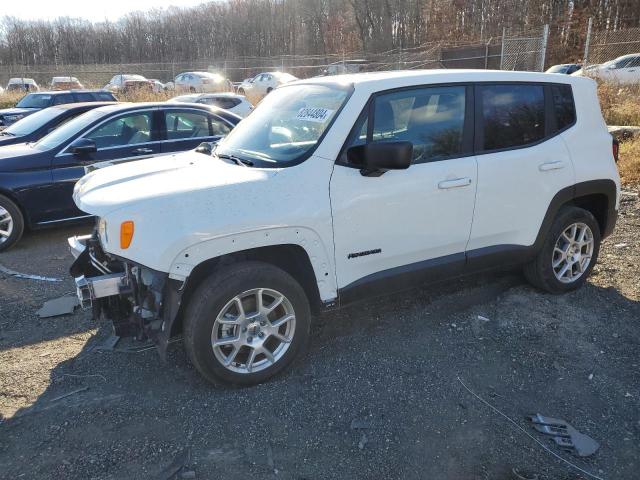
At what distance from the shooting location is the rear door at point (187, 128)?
7.09 metres

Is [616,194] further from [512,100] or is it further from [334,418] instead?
[334,418]

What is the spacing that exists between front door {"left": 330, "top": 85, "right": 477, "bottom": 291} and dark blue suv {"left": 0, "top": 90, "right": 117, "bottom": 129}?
12.7 metres

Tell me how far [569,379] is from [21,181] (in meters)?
6.12

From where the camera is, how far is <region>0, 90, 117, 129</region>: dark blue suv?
13312 millimetres

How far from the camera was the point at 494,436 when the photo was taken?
9.28 ft

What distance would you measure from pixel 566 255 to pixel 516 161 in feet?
3.79

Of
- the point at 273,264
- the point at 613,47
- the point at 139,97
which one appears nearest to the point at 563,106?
the point at 273,264

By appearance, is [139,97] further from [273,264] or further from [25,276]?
[273,264]

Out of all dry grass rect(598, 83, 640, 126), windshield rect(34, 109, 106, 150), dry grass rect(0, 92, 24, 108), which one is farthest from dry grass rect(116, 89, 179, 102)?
dry grass rect(598, 83, 640, 126)

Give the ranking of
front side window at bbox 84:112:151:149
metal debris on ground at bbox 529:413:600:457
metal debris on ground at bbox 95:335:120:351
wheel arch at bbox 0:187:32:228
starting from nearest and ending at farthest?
1. metal debris on ground at bbox 529:413:600:457
2. metal debris on ground at bbox 95:335:120:351
3. wheel arch at bbox 0:187:32:228
4. front side window at bbox 84:112:151:149

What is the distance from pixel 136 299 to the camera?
311 cm

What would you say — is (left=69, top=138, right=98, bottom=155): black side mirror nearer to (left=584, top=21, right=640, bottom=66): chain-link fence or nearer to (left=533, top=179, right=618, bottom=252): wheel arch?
(left=533, top=179, right=618, bottom=252): wheel arch

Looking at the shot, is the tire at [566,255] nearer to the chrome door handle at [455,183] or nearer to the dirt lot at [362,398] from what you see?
the dirt lot at [362,398]

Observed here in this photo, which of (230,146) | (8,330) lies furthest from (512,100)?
(8,330)
